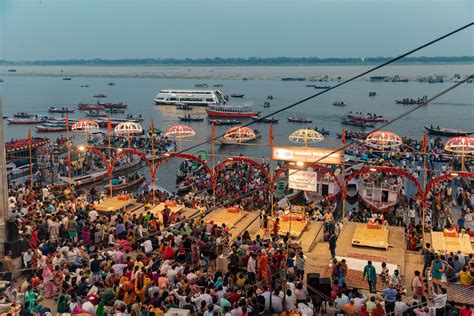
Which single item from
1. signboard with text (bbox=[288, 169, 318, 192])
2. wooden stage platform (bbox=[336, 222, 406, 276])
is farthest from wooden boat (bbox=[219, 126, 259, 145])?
wooden stage platform (bbox=[336, 222, 406, 276])

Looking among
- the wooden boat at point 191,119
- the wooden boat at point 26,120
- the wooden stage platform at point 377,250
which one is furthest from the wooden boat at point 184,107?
the wooden stage platform at point 377,250

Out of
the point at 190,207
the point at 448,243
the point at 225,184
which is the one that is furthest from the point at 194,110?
the point at 448,243

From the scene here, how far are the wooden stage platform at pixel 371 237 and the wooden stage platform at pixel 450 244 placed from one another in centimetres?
142

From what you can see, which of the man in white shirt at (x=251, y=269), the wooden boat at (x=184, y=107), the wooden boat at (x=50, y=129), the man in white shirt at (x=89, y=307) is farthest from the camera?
the wooden boat at (x=184, y=107)

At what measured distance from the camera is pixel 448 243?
14.6 meters

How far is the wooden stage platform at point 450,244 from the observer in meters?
14.1

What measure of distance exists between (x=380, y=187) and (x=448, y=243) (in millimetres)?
13657

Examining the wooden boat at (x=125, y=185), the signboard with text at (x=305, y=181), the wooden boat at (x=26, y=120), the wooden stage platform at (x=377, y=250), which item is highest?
the signboard with text at (x=305, y=181)

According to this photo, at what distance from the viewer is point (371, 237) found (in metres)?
14.9

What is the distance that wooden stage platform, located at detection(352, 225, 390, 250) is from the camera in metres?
14.4

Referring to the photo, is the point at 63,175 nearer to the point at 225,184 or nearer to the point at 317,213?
the point at 225,184

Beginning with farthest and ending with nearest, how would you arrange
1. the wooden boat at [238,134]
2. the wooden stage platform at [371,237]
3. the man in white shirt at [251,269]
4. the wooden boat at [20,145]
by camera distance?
the wooden boat at [20,145]
the wooden boat at [238,134]
the wooden stage platform at [371,237]
the man in white shirt at [251,269]

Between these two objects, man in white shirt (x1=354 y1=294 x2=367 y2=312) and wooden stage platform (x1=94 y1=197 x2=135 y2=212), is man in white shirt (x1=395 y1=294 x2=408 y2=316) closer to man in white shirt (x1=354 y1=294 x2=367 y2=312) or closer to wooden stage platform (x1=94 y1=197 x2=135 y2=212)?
man in white shirt (x1=354 y1=294 x2=367 y2=312)

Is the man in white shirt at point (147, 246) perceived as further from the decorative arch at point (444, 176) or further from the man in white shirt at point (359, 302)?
the decorative arch at point (444, 176)
